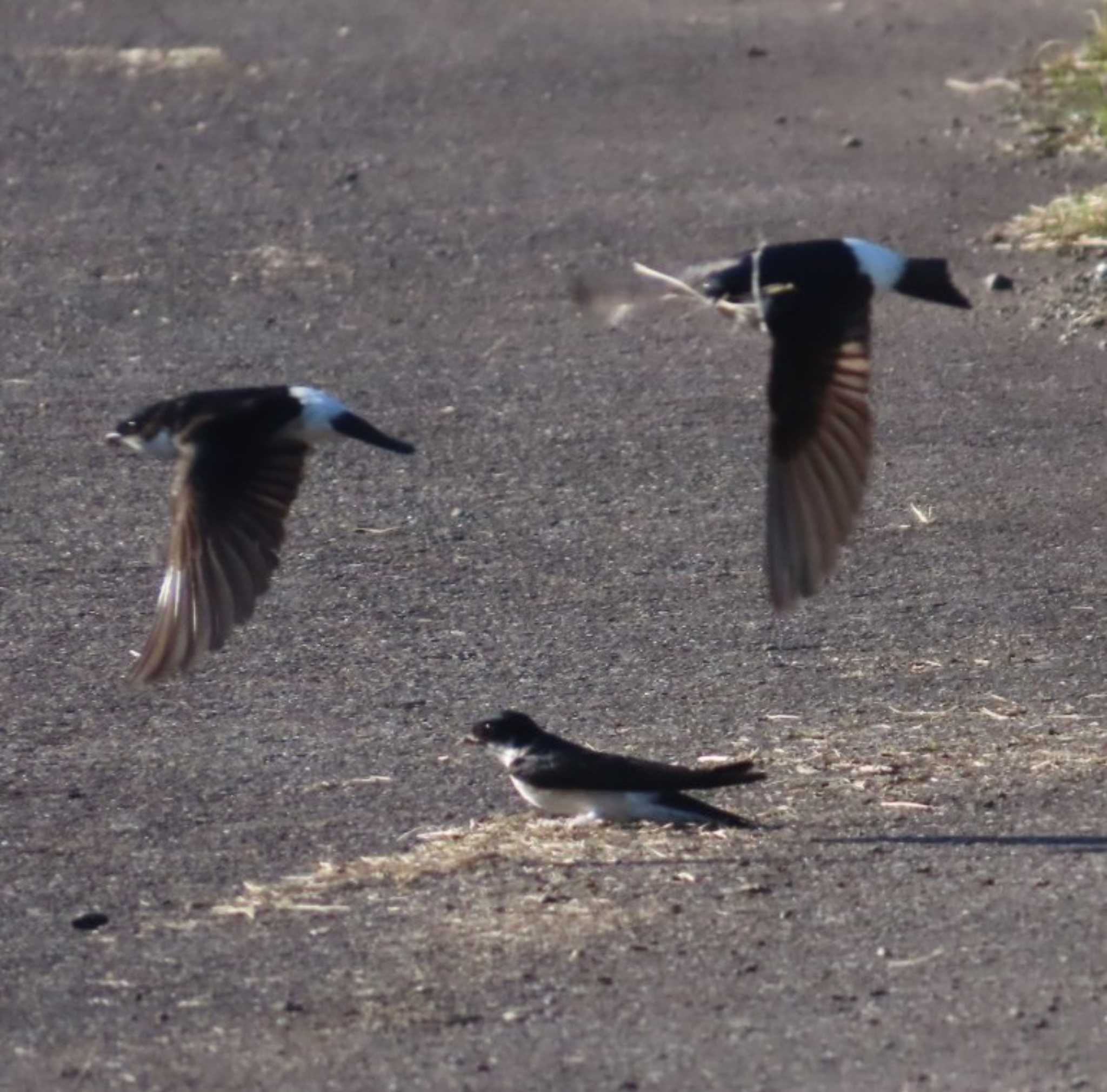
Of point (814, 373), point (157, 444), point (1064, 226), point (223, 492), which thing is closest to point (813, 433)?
point (814, 373)

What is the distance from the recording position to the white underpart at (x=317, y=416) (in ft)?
17.3

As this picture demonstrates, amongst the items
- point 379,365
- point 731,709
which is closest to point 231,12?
point 379,365

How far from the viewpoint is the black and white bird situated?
4.92 meters

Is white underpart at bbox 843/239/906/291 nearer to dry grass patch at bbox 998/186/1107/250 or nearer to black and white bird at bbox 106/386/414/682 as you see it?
black and white bird at bbox 106/386/414/682

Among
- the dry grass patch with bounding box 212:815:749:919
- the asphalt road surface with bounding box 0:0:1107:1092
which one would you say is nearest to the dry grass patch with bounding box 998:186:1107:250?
the asphalt road surface with bounding box 0:0:1107:1092

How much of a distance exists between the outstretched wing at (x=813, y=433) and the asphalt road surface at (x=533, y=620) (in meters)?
0.40

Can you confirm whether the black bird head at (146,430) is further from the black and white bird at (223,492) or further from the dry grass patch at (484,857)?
the dry grass patch at (484,857)

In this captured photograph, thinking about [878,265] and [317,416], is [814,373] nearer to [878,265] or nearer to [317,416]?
[878,265]

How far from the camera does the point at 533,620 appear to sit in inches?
232

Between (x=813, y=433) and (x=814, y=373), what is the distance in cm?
14

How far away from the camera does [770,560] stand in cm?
482

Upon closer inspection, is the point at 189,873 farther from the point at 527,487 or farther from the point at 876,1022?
the point at 527,487

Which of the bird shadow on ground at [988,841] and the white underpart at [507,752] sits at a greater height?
the white underpart at [507,752]

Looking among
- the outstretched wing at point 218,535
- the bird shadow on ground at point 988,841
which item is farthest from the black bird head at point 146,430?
the bird shadow on ground at point 988,841
